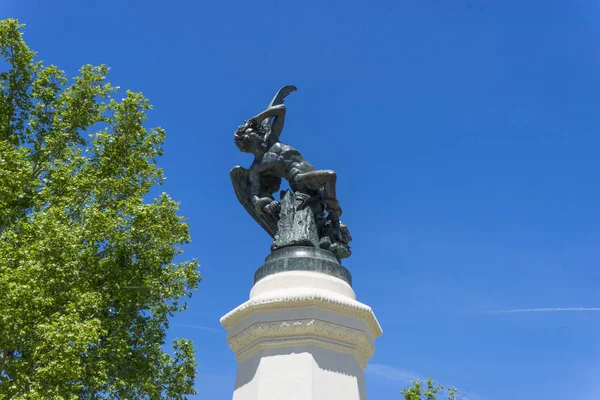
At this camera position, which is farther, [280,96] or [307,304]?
[280,96]

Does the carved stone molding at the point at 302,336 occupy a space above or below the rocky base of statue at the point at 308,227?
below

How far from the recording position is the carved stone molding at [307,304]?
22.7ft

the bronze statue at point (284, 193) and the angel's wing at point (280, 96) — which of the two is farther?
the angel's wing at point (280, 96)

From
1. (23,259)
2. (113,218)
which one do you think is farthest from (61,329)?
(113,218)

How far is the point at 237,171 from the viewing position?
29.1 feet

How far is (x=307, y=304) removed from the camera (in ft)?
22.8

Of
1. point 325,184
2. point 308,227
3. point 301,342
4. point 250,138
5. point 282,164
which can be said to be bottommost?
point 301,342

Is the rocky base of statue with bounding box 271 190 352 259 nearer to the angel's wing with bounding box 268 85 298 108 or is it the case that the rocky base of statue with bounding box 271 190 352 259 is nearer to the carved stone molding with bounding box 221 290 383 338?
the carved stone molding with bounding box 221 290 383 338

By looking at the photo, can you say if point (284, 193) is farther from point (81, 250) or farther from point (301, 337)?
point (81, 250)

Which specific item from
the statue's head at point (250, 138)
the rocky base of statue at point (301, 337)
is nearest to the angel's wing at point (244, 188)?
the statue's head at point (250, 138)

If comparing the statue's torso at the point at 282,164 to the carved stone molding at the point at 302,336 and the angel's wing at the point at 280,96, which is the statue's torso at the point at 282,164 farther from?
the carved stone molding at the point at 302,336

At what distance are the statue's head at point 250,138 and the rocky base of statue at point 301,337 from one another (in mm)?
2088

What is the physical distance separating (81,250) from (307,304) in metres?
7.09

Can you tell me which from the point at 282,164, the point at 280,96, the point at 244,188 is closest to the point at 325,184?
the point at 282,164
